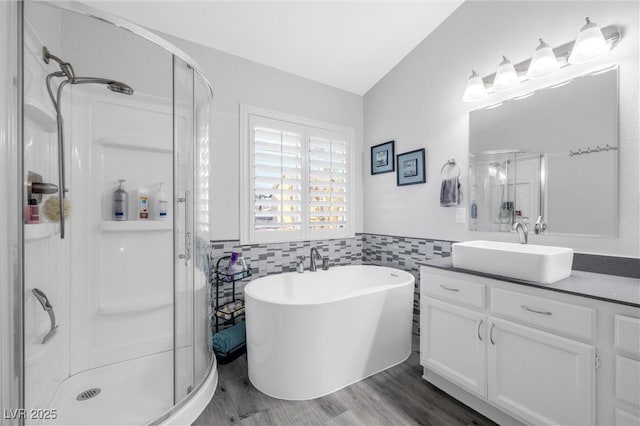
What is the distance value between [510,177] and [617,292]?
3.30 ft

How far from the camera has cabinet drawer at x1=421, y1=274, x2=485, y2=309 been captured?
64.5 inches

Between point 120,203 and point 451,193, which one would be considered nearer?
point 120,203

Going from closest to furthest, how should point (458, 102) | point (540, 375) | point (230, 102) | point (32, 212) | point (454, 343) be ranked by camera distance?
point (32, 212) < point (540, 375) < point (454, 343) < point (458, 102) < point (230, 102)

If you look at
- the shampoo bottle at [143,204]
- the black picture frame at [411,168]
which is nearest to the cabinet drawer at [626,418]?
the black picture frame at [411,168]

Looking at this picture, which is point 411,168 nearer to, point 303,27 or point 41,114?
→ point 303,27

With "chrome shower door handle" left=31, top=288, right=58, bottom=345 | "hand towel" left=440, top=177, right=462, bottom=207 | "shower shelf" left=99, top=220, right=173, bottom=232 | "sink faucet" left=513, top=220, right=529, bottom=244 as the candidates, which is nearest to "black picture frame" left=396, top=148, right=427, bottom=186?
"hand towel" left=440, top=177, right=462, bottom=207

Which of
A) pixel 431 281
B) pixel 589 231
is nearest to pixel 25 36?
pixel 431 281

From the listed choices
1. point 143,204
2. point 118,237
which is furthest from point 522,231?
point 118,237

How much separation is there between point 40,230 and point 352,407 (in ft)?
6.28

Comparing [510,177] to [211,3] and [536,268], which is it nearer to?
[536,268]

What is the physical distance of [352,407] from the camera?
67.8 inches

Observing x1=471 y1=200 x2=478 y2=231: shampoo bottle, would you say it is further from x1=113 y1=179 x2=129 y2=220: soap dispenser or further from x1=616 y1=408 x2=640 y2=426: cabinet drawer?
x1=113 y1=179 x2=129 y2=220: soap dispenser

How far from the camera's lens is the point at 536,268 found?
141 centimetres

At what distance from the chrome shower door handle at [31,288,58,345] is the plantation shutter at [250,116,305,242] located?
140cm
